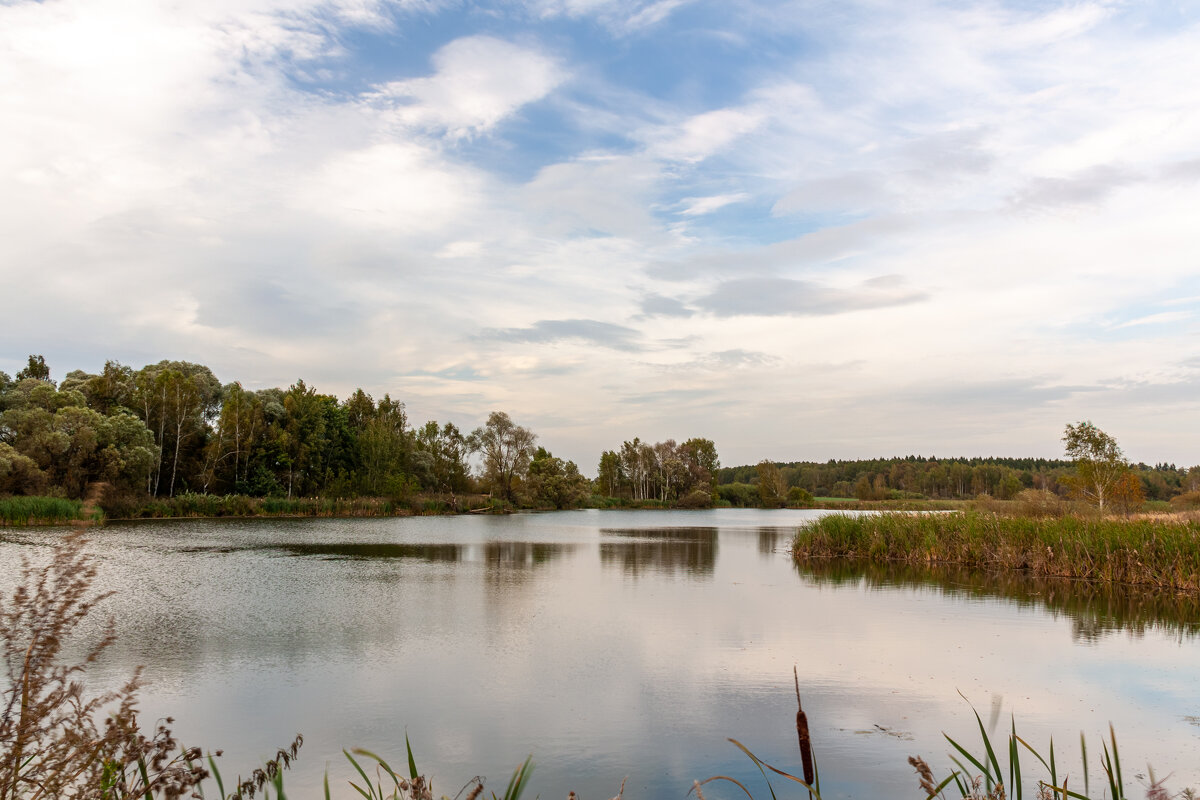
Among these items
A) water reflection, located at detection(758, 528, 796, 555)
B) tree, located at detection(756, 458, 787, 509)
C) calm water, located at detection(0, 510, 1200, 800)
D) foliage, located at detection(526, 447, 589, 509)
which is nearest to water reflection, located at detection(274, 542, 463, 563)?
calm water, located at detection(0, 510, 1200, 800)

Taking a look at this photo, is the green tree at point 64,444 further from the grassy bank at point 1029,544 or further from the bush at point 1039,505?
the bush at point 1039,505

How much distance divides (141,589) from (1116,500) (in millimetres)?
34330

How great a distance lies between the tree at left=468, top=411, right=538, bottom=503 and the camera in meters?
65.8

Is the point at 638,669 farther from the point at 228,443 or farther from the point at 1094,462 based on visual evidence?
the point at 228,443

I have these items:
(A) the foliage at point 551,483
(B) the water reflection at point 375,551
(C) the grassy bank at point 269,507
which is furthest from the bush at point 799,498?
(B) the water reflection at point 375,551

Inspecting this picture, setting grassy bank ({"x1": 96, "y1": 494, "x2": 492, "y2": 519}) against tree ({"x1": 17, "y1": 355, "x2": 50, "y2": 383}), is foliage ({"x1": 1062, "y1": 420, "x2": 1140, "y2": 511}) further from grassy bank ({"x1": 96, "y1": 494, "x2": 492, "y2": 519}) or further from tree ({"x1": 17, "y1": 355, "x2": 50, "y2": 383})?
tree ({"x1": 17, "y1": 355, "x2": 50, "y2": 383})

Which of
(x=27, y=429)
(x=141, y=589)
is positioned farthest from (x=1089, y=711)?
(x=27, y=429)

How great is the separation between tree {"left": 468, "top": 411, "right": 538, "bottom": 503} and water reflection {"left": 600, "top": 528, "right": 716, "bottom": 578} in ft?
103

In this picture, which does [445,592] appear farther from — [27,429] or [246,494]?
[246,494]

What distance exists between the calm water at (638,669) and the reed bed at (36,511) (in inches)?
541

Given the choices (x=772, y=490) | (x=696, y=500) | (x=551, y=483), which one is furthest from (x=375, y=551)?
(x=772, y=490)

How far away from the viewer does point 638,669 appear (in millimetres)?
8633

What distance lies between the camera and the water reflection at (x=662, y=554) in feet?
64.4

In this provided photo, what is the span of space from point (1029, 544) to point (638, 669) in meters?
14.6
